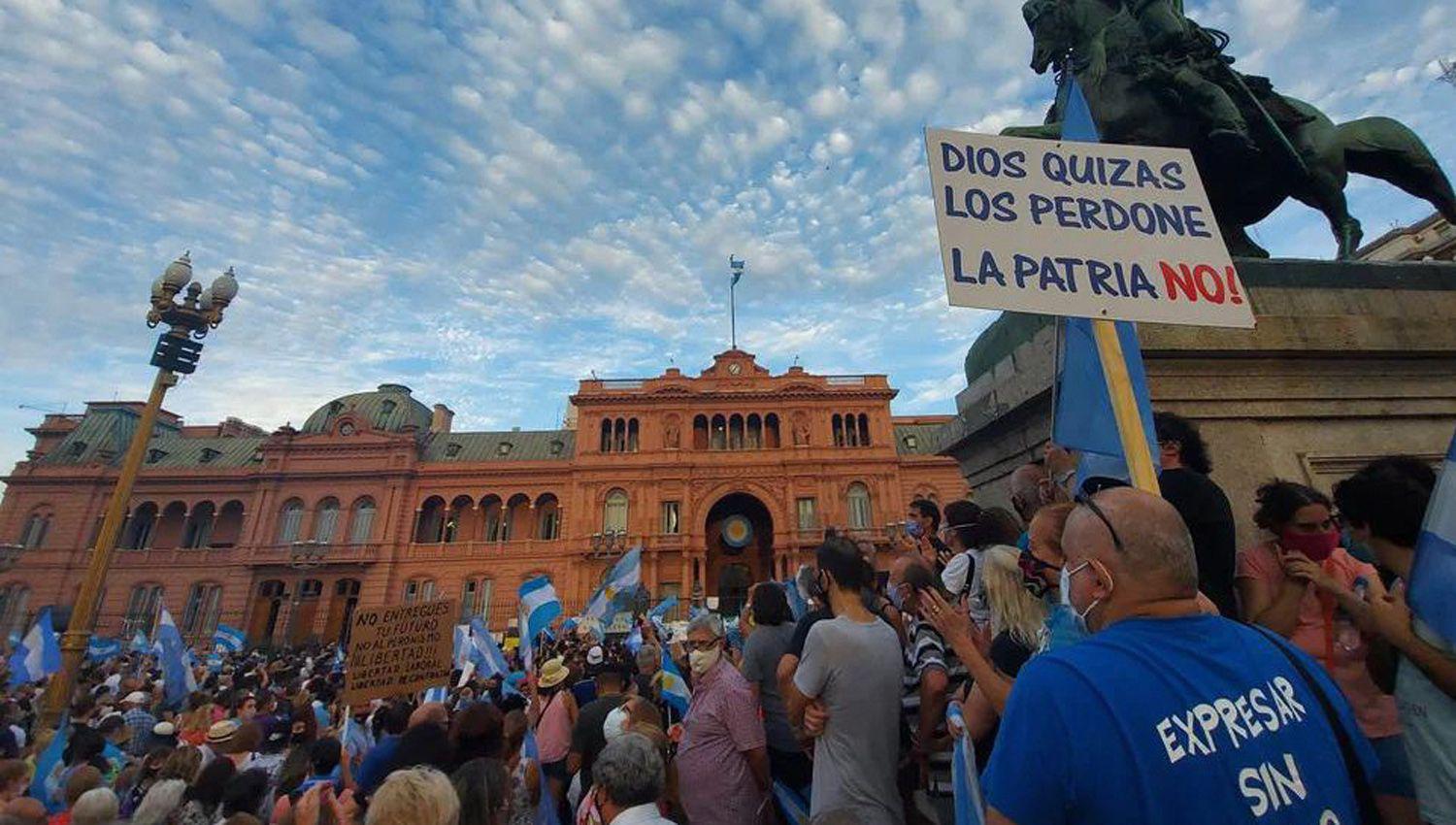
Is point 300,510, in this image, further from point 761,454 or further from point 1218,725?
point 1218,725

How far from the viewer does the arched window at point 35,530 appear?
31575 millimetres

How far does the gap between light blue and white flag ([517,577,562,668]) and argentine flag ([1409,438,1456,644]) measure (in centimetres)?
833

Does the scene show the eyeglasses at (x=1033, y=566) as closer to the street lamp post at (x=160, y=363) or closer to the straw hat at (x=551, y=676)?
the straw hat at (x=551, y=676)

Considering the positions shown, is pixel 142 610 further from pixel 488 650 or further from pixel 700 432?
pixel 488 650

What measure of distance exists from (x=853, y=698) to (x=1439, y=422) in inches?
187

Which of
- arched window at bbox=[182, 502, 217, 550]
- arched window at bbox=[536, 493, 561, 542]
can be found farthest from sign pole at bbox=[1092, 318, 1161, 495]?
arched window at bbox=[182, 502, 217, 550]

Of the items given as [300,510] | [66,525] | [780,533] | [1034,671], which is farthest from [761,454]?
[66,525]

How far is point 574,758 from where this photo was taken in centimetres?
401

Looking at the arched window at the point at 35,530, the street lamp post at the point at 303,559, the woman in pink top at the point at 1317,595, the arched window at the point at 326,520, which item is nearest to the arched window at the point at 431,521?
the arched window at the point at 326,520

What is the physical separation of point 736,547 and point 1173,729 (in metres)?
32.6

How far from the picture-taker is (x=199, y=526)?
34031 mm

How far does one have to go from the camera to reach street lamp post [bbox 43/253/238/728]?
8.10m

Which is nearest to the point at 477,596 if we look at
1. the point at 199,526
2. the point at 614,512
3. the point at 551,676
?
the point at 614,512

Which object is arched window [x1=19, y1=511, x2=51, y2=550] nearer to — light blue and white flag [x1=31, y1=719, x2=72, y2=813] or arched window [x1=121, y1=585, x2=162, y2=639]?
arched window [x1=121, y1=585, x2=162, y2=639]
